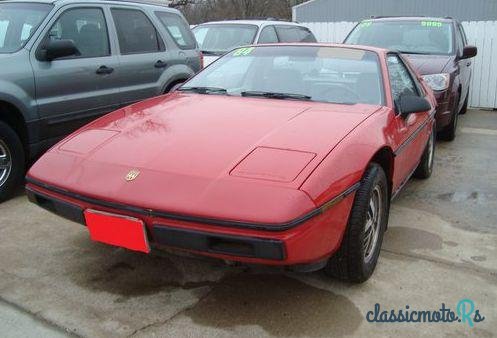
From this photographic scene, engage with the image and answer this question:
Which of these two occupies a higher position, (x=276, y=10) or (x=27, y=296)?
(x=27, y=296)

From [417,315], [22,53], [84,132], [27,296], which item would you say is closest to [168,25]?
[22,53]

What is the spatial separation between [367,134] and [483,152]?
13.8 feet

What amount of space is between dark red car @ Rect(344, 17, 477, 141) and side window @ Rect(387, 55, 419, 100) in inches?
82.0

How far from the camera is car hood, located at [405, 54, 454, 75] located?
668 cm

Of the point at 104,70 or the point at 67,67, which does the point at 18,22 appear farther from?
the point at 104,70

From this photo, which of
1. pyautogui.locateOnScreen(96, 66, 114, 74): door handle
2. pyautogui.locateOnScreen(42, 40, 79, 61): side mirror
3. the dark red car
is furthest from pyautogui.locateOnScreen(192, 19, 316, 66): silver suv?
pyautogui.locateOnScreen(42, 40, 79, 61): side mirror

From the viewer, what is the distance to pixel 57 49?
181 inches

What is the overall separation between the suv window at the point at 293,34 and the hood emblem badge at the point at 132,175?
703 centimetres

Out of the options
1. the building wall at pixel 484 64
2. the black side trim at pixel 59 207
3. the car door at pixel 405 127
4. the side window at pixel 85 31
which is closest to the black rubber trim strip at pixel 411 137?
the car door at pixel 405 127

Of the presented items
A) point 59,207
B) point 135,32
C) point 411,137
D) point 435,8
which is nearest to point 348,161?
point 411,137

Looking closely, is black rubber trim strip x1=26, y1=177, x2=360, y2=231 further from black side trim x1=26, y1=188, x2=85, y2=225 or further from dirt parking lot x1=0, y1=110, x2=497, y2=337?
dirt parking lot x1=0, y1=110, x2=497, y2=337

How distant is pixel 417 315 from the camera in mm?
2750

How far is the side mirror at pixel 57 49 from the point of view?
459 centimetres

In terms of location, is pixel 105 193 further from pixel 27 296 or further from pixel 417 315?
pixel 417 315
